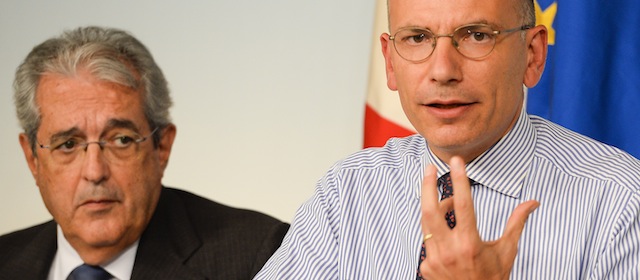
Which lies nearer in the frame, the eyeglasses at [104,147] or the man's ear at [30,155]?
the eyeglasses at [104,147]

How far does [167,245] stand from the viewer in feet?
9.18

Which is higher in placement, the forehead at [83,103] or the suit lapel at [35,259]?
the forehead at [83,103]

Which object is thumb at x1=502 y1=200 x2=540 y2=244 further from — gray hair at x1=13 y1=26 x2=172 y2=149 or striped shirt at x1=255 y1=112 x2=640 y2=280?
gray hair at x1=13 y1=26 x2=172 y2=149

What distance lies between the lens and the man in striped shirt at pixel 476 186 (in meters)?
1.77

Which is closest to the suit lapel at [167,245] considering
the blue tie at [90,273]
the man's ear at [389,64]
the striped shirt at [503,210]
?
the blue tie at [90,273]

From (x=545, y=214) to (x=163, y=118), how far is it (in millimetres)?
1271

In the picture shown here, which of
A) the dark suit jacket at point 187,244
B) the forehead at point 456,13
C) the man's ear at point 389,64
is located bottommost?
the dark suit jacket at point 187,244

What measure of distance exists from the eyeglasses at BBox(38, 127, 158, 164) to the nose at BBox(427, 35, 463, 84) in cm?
108

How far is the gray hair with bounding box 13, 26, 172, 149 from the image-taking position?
9.02 ft

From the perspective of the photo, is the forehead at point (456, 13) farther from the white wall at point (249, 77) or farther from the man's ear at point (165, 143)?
the white wall at point (249, 77)

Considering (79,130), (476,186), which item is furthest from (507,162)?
(79,130)

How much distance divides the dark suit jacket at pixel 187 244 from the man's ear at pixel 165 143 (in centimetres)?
12

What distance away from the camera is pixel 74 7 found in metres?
4.11

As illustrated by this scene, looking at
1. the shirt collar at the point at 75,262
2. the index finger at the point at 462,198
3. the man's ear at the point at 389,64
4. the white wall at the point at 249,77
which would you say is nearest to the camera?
the index finger at the point at 462,198
